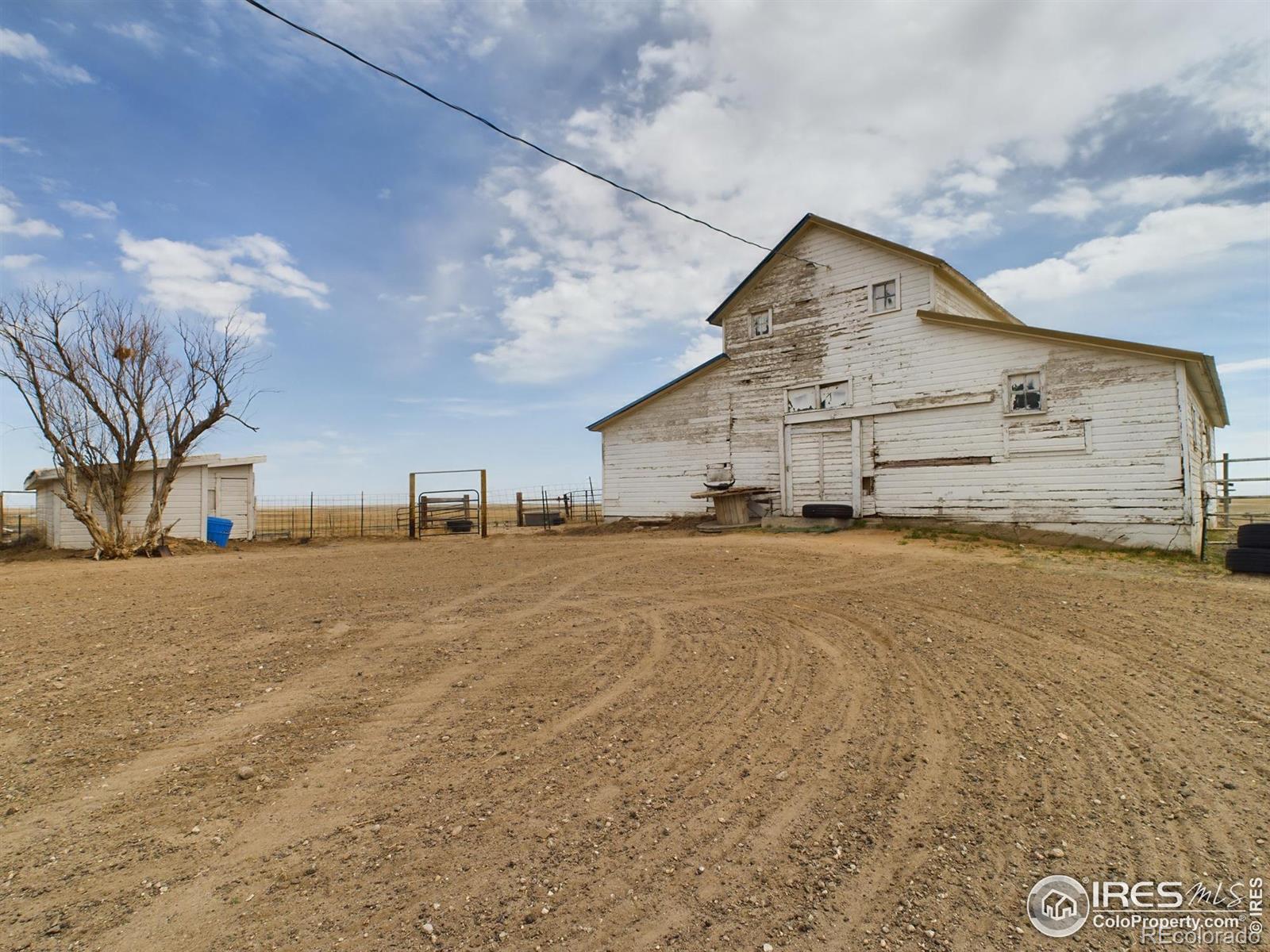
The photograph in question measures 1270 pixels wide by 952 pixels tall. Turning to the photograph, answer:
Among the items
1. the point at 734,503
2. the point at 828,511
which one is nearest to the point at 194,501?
the point at 734,503

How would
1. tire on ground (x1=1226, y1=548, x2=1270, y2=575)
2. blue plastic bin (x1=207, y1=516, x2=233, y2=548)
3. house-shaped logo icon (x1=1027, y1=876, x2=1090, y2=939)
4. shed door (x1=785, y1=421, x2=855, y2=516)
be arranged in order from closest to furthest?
house-shaped logo icon (x1=1027, y1=876, x2=1090, y2=939)
tire on ground (x1=1226, y1=548, x2=1270, y2=575)
shed door (x1=785, y1=421, x2=855, y2=516)
blue plastic bin (x1=207, y1=516, x2=233, y2=548)

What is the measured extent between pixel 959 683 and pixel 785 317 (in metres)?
15.7

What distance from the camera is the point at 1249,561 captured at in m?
9.44

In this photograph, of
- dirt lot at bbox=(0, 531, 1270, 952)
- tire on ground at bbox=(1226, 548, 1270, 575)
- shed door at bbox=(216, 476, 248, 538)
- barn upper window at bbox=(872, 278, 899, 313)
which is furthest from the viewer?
shed door at bbox=(216, 476, 248, 538)

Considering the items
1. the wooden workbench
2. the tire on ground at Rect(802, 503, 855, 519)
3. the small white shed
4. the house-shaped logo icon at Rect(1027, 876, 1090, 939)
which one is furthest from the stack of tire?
the small white shed

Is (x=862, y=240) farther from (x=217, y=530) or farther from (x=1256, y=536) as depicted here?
(x=217, y=530)

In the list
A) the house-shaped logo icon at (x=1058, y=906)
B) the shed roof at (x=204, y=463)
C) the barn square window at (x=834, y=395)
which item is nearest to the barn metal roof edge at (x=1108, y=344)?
the barn square window at (x=834, y=395)

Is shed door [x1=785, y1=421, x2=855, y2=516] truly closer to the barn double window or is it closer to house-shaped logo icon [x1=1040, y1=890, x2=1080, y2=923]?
the barn double window

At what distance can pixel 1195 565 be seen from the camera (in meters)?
10.9

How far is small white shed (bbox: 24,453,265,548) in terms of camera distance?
65.1ft

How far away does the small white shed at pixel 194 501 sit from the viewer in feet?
65.1

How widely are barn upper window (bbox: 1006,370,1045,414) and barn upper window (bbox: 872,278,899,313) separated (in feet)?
12.0

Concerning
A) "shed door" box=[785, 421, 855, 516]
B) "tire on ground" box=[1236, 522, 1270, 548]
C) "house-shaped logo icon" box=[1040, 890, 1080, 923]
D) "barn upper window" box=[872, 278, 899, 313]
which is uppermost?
"barn upper window" box=[872, 278, 899, 313]

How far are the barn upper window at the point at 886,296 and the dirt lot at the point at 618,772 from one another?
1131 cm
